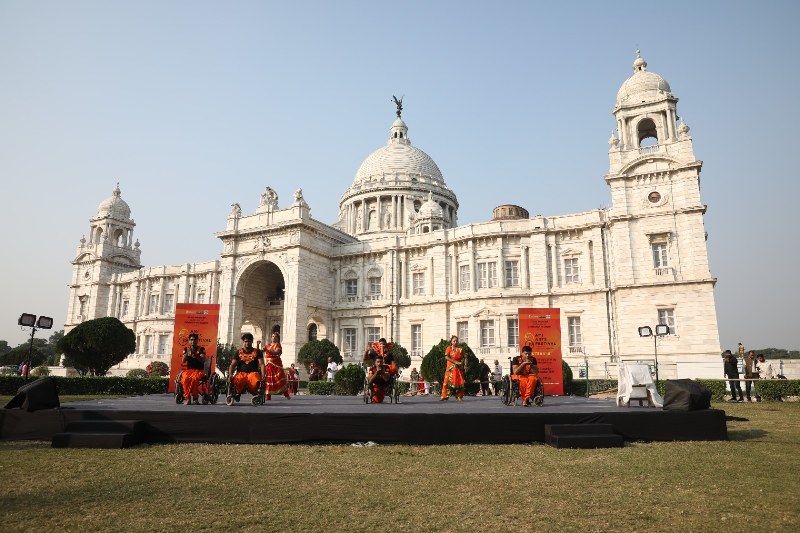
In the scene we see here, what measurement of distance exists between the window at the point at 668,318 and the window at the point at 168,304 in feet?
140

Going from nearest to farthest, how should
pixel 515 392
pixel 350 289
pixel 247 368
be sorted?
pixel 247 368, pixel 515 392, pixel 350 289

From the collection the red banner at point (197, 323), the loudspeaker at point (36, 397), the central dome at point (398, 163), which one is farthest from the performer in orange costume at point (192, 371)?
the central dome at point (398, 163)

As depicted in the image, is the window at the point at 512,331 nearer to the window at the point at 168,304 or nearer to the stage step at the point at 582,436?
the stage step at the point at 582,436

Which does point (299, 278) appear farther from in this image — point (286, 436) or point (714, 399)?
point (286, 436)

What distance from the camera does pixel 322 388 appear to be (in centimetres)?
2688

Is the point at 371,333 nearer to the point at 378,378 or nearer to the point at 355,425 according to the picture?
the point at 378,378

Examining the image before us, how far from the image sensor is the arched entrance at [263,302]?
4478cm

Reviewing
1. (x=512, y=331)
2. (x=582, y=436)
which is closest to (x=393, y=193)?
(x=512, y=331)

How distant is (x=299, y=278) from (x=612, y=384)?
2349 cm

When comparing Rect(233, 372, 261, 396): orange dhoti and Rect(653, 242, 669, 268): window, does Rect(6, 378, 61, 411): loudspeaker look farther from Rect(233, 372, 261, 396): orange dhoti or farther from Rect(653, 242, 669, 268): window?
Rect(653, 242, 669, 268): window

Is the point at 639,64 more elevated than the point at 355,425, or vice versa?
the point at 639,64

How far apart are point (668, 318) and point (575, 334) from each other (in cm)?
596

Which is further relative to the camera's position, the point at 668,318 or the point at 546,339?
the point at 668,318

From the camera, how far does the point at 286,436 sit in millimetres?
9586
